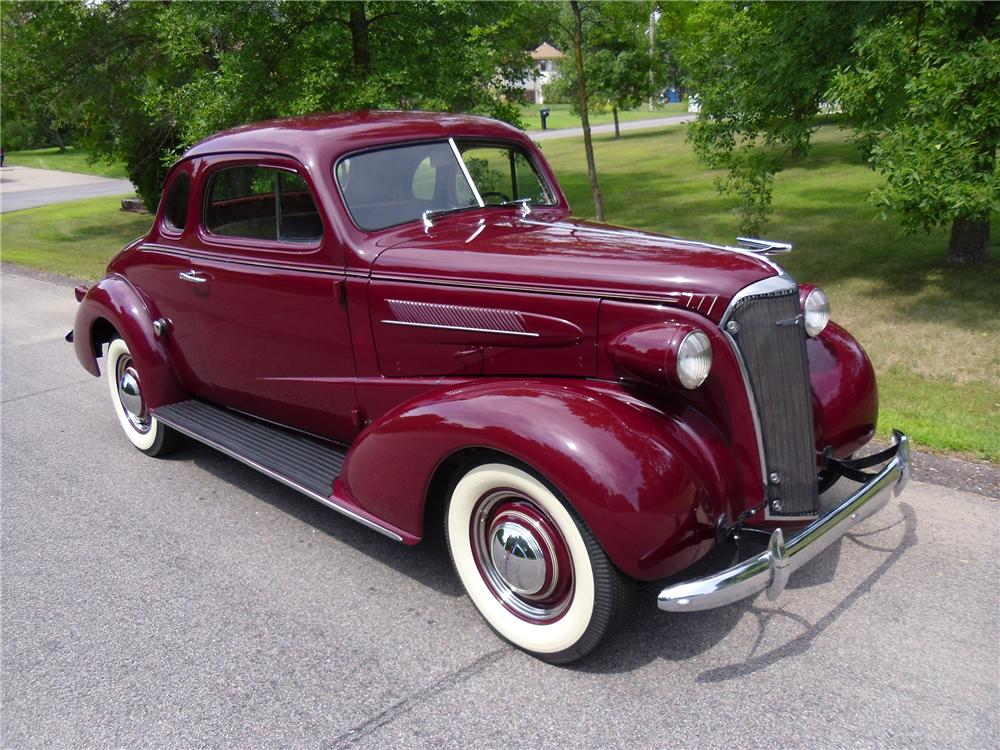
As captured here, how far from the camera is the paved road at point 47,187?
23188 mm

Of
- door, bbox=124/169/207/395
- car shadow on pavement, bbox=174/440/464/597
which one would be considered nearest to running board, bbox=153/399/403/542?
door, bbox=124/169/207/395

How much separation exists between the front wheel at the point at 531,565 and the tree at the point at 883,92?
4721 millimetres

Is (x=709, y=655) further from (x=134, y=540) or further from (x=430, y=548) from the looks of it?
(x=134, y=540)

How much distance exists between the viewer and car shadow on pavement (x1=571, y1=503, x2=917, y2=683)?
299 centimetres

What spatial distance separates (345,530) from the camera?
13.6 ft

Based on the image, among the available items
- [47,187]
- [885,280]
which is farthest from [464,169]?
[47,187]

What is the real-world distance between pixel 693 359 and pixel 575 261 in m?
0.66

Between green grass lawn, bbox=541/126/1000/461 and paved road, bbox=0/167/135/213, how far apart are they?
14.8 metres

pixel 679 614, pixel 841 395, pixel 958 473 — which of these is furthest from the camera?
pixel 958 473

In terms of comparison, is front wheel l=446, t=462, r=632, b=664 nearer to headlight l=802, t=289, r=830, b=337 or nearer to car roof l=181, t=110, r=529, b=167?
headlight l=802, t=289, r=830, b=337

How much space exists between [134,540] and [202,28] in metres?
7.36

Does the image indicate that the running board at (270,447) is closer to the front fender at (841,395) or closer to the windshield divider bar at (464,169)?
the windshield divider bar at (464,169)

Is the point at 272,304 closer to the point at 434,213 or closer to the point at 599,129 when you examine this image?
the point at 434,213

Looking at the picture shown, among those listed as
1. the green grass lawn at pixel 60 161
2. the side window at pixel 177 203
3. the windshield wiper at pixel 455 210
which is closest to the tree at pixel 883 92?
the windshield wiper at pixel 455 210
